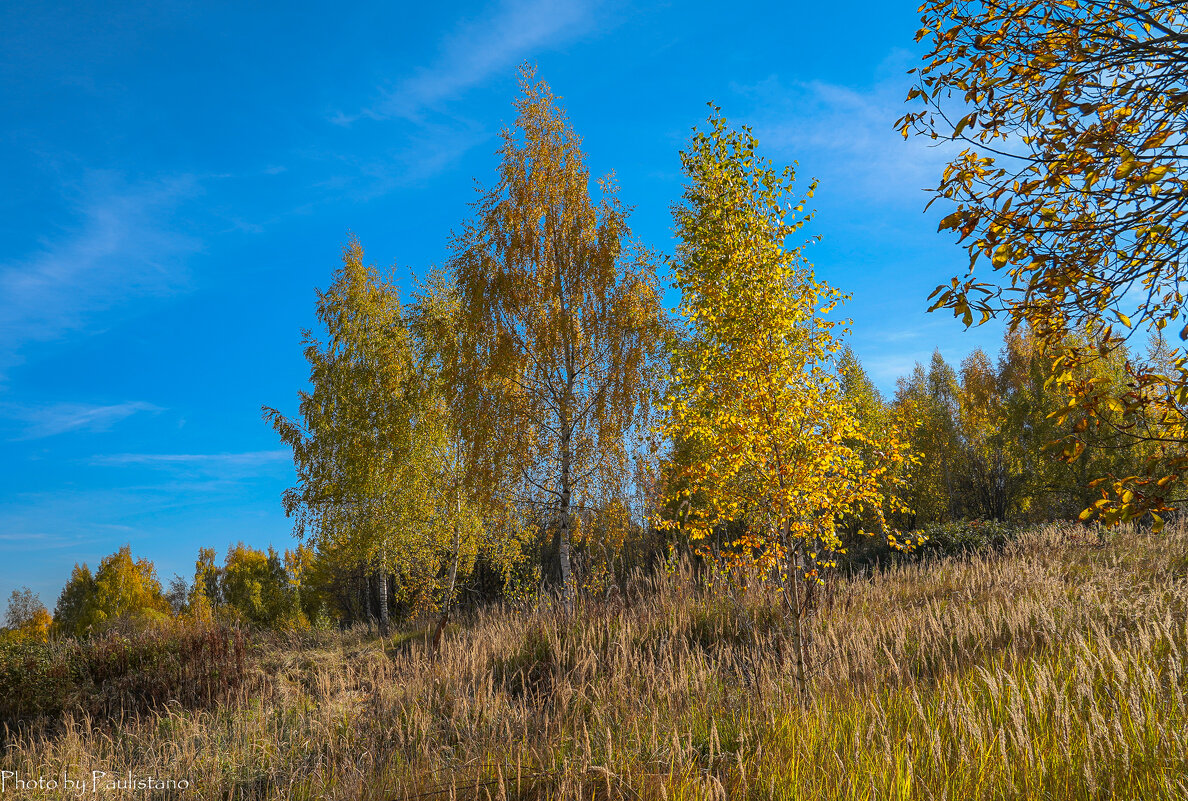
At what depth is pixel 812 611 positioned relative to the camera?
671 centimetres

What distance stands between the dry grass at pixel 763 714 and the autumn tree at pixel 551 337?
2452mm

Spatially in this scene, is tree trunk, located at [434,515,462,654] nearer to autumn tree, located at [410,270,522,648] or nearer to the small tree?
autumn tree, located at [410,270,522,648]

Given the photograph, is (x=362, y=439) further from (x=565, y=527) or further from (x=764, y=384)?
(x=764, y=384)

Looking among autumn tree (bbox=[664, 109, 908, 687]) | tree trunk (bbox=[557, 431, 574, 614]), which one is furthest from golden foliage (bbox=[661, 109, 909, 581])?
tree trunk (bbox=[557, 431, 574, 614])

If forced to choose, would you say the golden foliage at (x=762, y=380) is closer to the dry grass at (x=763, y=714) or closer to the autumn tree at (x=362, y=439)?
the dry grass at (x=763, y=714)

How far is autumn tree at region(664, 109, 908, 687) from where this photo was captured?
641 centimetres

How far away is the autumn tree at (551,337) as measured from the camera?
1024cm

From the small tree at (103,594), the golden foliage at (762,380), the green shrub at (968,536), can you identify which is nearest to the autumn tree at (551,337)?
the golden foliage at (762,380)

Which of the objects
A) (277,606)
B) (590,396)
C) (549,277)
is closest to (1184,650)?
(590,396)

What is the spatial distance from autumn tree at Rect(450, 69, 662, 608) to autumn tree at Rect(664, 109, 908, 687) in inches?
125

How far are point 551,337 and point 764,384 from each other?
4.83 meters

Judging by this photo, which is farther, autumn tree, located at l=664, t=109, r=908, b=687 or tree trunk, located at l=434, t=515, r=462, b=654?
tree trunk, located at l=434, t=515, r=462, b=654

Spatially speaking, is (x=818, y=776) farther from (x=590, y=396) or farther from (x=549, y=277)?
(x=549, y=277)

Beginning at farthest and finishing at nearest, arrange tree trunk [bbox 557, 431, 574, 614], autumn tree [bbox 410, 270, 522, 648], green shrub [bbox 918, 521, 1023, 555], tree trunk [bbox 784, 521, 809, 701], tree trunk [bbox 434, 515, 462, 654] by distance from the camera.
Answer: green shrub [bbox 918, 521, 1023, 555] < autumn tree [bbox 410, 270, 522, 648] < tree trunk [bbox 434, 515, 462, 654] < tree trunk [bbox 557, 431, 574, 614] < tree trunk [bbox 784, 521, 809, 701]
